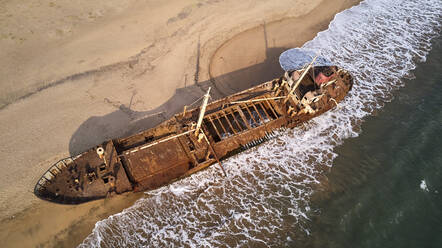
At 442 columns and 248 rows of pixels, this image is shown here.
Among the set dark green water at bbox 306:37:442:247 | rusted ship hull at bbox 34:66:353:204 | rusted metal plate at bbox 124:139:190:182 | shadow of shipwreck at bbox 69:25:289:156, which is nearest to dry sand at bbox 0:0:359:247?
shadow of shipwreck at bbox 69:25:289:156

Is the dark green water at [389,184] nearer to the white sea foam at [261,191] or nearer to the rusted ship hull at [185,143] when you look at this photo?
the white sea foam at [261,191]

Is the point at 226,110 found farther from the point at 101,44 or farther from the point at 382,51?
the point at 382,51

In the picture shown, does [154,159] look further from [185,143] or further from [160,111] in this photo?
[160,111]

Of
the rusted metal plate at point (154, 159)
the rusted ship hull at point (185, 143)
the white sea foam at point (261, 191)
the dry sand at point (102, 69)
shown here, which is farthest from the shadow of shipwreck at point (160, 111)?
the white sea foam at point (261, 191)

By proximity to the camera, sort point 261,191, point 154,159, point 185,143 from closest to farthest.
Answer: point 154,159
point 185,143
point 261,191

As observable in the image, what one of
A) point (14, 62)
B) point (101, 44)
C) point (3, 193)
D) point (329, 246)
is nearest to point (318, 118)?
point (329, 246)

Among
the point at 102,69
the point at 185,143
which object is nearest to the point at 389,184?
the point at 185,143

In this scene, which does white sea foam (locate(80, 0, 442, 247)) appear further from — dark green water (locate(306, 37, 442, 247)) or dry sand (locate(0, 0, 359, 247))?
dry sand (locate(0, 0, 359, 247))
